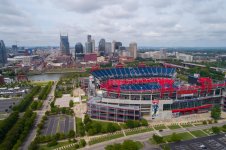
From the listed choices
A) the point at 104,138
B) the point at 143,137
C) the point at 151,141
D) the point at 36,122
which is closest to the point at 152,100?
the point at 143,137

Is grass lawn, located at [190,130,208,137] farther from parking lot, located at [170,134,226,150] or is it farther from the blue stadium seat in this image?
the blue stadium seat

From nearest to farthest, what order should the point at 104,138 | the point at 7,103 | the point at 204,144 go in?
1. the point at 204,144
2. the point at 104,138
3. the point at 7,103

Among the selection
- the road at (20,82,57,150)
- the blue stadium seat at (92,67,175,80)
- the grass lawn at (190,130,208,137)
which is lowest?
the road at (20,82,57,150)

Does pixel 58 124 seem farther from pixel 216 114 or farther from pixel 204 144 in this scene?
pixel 216 114

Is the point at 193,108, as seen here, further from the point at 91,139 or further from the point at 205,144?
the point at 91,139

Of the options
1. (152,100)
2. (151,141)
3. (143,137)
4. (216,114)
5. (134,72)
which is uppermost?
(134,72)

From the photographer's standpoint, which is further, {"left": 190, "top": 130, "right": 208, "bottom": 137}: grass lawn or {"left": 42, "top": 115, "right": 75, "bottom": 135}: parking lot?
{"left": 42, "top": 115, "right": 75, "bottom": 135}: parking lot

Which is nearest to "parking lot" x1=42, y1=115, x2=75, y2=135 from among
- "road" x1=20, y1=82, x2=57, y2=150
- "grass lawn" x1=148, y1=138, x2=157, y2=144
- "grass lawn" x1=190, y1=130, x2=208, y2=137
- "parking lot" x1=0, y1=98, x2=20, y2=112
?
"road" x1=20, y1=82, x2=57, y2=150
